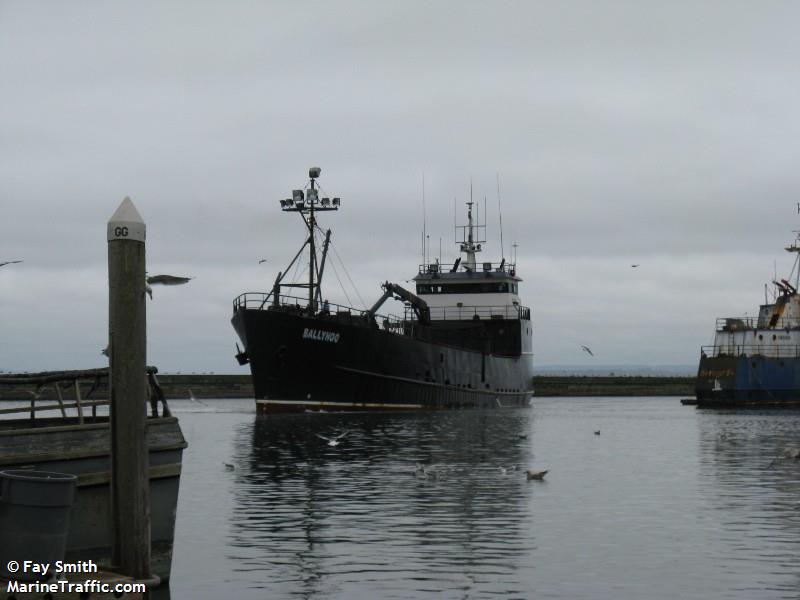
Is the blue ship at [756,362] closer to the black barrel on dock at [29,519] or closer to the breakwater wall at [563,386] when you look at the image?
the breakwater wall at [563,386]

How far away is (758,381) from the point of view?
71.1m

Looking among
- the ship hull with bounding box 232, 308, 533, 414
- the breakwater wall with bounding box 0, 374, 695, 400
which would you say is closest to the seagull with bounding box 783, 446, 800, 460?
the ship hull with bounding box 232, 308, 533, 414

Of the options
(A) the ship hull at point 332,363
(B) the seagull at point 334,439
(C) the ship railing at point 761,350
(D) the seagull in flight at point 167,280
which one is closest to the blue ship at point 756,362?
(C) the ship railing at point 761,350

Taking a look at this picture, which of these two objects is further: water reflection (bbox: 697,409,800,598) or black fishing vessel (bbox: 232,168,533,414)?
black fishing vessel (bbox: 232,168,533,414)

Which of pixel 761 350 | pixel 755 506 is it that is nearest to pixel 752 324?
pixel 761 350

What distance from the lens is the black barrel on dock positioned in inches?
441

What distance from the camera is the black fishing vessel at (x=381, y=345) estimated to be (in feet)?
176

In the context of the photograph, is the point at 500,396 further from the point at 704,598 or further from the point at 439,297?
the point at 704,598

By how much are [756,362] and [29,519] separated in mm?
64581

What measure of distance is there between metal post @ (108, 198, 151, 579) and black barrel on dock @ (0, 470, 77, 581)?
56cm

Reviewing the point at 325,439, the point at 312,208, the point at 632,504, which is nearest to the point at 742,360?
the point at 312,208

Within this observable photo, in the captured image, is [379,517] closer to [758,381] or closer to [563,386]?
[758,381]

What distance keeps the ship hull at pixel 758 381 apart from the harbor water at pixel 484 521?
3488 cm

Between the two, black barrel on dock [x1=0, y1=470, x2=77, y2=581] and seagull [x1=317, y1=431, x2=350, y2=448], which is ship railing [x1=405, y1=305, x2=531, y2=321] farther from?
black barrel on dock [x1=0, y1=470, x2=77, y2=581]
